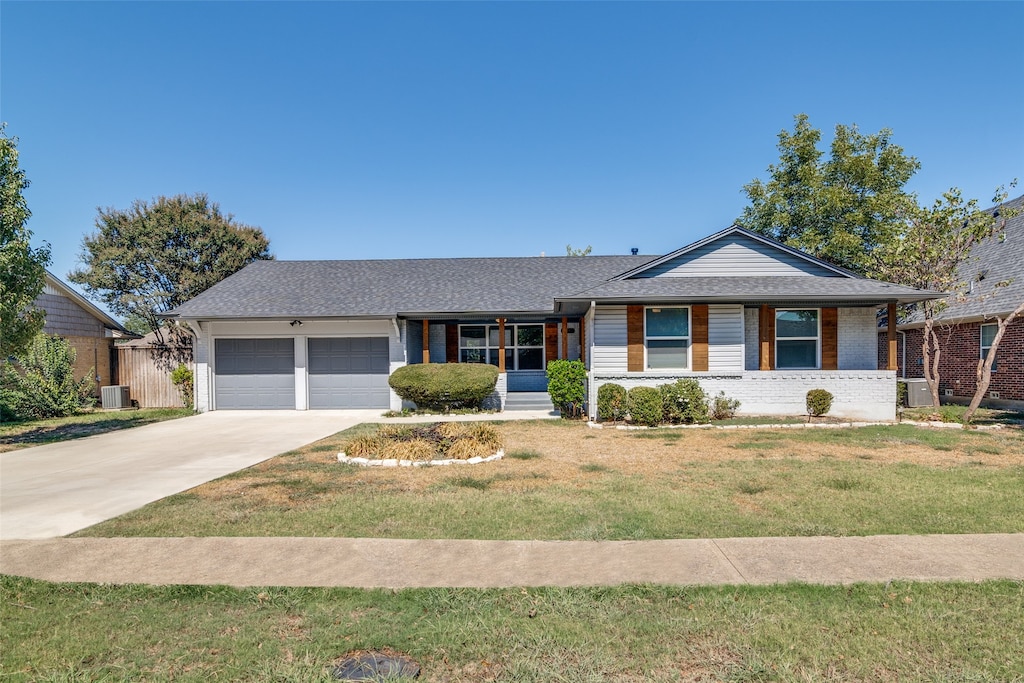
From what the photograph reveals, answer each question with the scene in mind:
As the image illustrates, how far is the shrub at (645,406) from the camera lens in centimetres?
1270

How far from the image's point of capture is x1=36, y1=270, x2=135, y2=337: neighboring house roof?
18.1 metres

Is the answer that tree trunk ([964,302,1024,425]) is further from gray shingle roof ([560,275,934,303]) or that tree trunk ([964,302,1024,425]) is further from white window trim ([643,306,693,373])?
white window trim ([643,306,693,373])

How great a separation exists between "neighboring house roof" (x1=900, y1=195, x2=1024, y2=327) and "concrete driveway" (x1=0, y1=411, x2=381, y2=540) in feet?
58.0

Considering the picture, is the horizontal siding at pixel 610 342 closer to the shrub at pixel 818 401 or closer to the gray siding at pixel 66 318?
the shrub at pixel 818 401

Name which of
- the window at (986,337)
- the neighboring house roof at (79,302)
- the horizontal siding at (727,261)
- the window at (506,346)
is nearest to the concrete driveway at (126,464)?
the window at (506,346)

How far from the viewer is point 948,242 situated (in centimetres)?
1382

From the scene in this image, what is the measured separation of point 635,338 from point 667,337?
0.93 m

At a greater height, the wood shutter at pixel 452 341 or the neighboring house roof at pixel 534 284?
the neighboring house roof at pixel 534 284

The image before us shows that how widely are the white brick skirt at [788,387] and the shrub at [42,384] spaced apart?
53.6 feet

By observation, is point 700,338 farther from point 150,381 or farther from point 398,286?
point 150,381

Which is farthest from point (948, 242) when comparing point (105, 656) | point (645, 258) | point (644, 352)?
point (105, 656)

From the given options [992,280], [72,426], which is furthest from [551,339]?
[992,280]

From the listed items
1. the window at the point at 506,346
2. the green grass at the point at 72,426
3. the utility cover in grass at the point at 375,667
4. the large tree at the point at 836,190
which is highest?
the large tree at the point at 836,190

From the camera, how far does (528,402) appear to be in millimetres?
17203
